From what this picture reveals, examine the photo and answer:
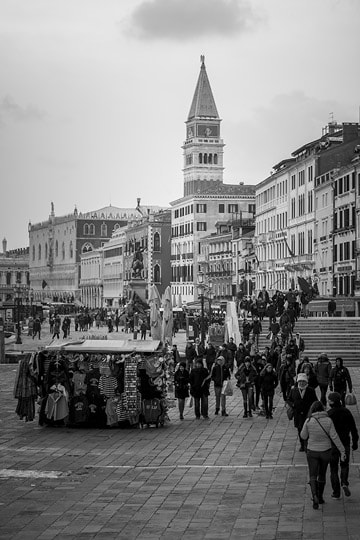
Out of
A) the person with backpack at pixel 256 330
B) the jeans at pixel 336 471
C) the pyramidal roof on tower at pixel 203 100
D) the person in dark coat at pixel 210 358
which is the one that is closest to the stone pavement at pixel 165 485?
the jeans at pixel 336 471

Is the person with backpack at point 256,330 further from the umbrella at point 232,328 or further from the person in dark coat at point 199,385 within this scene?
the person in dark coat at point 199,385

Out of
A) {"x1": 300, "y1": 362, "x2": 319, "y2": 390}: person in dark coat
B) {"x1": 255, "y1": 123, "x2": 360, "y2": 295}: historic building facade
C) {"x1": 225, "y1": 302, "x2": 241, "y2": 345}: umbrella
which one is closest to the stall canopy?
{"x1": 300, "y1": 362, "x2": 319, "y2": 390}: person in dark coat

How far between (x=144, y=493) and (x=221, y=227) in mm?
114379

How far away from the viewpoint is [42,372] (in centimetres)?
2508

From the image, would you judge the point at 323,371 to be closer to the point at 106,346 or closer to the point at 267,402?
the point at 267,402

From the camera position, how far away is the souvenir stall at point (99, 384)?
24.8 m

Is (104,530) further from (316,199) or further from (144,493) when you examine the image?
(316,199)

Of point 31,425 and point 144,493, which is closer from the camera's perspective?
point 144,493

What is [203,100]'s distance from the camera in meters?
173

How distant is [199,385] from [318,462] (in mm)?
11351

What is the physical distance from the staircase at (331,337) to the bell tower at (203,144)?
118 metres

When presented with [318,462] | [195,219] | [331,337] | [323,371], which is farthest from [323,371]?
[195,219]

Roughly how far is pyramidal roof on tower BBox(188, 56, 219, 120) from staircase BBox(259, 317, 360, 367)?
121301 millimetres

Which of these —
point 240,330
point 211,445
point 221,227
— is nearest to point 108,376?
point 211,445
